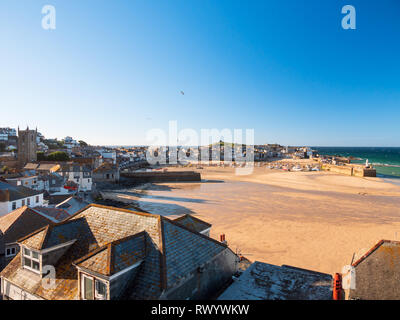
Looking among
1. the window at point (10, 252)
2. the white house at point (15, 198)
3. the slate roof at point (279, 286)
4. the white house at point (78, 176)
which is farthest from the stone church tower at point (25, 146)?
the slate roof at point (279, 286)

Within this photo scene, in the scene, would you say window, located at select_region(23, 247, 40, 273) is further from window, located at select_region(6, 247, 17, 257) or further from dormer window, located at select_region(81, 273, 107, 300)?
window, located at select_region(6, 247, 17, 257)

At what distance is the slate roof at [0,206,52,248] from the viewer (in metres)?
13.0

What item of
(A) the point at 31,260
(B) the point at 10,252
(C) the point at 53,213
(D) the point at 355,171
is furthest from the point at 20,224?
(D) the point at 355,171

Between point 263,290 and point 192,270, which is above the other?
point 192,270

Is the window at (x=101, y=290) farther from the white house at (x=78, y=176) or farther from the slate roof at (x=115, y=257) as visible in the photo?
the white house at (x=78, y=176)

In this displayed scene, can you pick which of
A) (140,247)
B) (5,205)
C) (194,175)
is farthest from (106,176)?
(140,247)

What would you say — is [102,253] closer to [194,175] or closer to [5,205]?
[5,205]

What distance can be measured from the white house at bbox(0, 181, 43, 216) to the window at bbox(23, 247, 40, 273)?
1576 cm

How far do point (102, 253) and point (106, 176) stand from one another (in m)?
43.8

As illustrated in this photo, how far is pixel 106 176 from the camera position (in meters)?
46.3

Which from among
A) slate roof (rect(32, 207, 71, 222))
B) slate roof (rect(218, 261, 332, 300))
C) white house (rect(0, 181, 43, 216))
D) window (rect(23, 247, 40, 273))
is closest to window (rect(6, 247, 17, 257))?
slate roof (rect(32, 207, 71, 222))

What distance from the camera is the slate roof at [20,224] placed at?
12977 mm

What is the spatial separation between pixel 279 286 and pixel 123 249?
16.1ft
